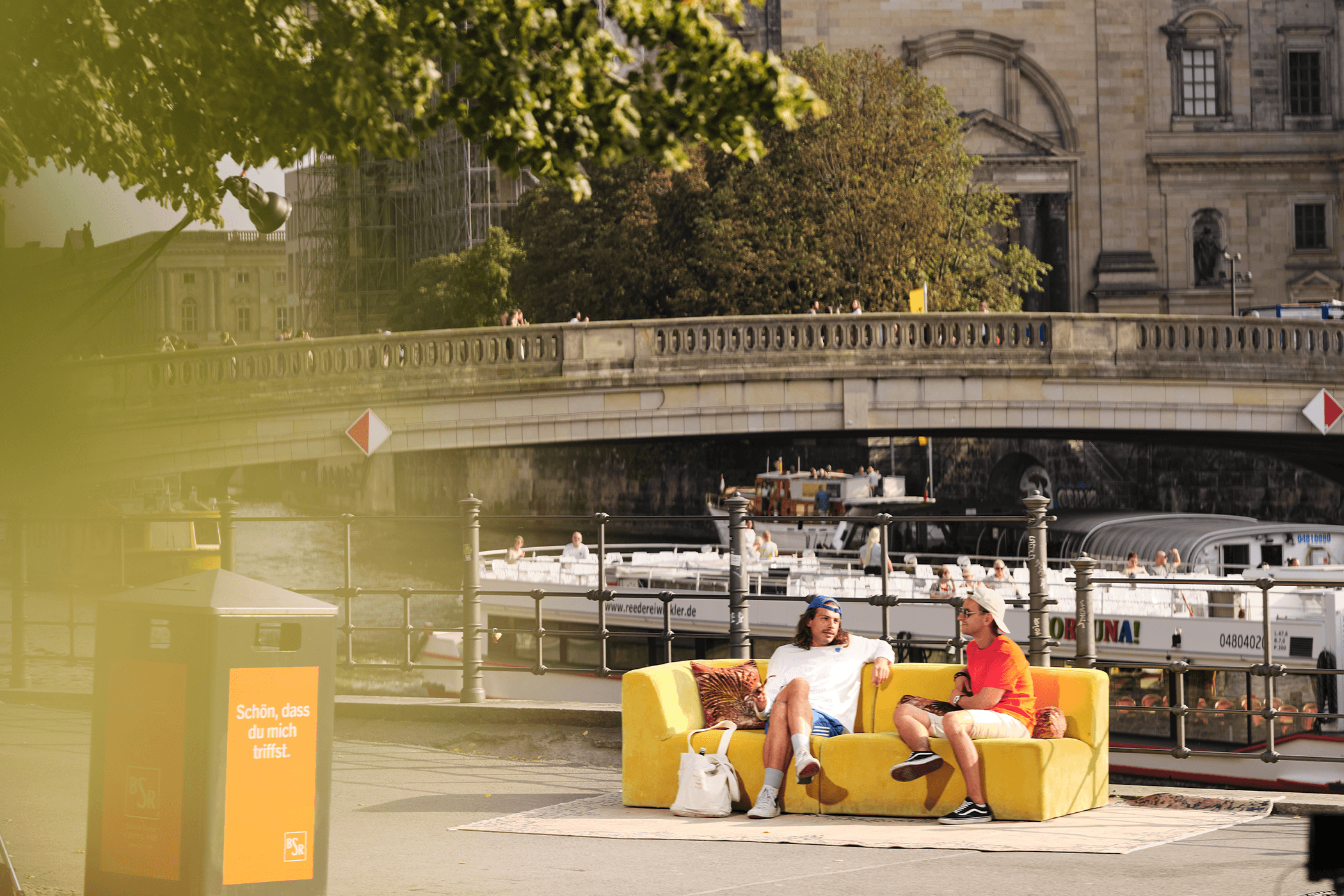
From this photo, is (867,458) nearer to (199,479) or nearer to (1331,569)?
(199,479)

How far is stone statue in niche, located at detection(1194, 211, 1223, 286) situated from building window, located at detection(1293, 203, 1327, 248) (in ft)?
9.59

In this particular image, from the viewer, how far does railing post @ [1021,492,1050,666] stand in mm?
9023

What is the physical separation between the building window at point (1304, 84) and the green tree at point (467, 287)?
→ 31178 mm

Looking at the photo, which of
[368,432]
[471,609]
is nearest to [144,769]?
[471,609]

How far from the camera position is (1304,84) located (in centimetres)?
6147

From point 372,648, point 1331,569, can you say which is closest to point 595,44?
point 1331,569

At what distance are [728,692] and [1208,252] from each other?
185 ft

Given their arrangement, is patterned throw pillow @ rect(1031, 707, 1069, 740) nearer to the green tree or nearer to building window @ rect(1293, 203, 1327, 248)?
the green tree

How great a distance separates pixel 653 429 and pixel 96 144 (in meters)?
20.5

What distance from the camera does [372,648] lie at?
34688mm

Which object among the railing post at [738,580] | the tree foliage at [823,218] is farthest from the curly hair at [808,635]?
the tree foliage at [823,218]

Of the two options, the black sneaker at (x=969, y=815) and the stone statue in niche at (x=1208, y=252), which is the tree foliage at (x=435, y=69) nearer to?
the black sneaker at (x=969, y=815)

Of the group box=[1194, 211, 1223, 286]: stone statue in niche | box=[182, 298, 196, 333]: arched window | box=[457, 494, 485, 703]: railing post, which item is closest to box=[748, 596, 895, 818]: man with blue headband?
box=[457, 494, 485, 703]: railing post

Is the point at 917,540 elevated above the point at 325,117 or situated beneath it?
situated beneath
